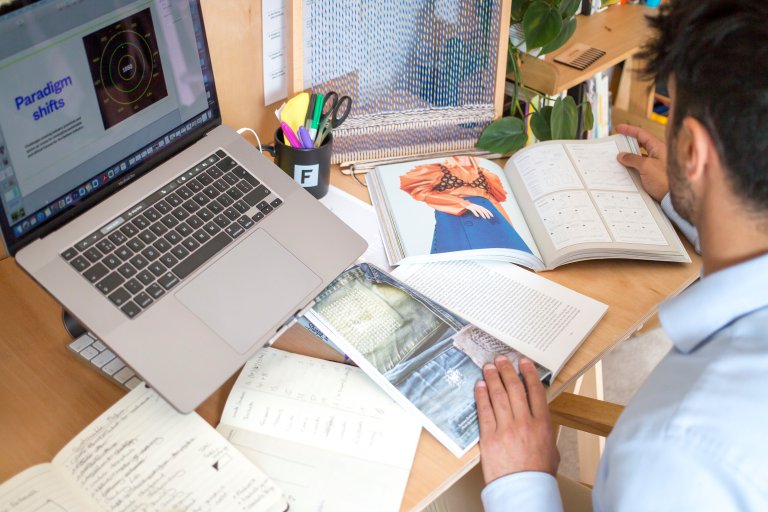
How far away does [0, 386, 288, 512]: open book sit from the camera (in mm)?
703

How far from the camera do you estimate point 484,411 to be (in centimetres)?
83

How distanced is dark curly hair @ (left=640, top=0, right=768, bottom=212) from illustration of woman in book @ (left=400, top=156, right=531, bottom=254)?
0.36 m

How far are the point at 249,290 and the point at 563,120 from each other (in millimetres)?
765

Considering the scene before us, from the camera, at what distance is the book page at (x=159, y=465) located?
2.33 feet

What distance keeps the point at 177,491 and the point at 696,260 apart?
839mm

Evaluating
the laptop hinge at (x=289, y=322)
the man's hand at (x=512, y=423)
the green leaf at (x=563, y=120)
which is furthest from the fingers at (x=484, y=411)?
the green leaf at (x=563, y=120)

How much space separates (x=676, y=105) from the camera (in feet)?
2.56

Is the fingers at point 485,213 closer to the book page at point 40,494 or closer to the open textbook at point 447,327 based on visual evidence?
the open textbook at point 447,327

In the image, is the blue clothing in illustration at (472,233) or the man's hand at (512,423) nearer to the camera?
the man's hand at (512,423)

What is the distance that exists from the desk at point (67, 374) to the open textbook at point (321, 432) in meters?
0.02

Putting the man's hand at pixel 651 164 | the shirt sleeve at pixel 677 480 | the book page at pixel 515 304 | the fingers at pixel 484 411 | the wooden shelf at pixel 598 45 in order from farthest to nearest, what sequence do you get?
1. the wooden shelf at pixel 598 45
2. the man's hand at pixel 651 164
3. the book page at pixel 515 304
4. the fingers at pixel 484 411
5. the shirt sleeve at pixel 677 480

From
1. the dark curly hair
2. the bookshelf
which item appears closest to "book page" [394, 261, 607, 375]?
the dark curly hair

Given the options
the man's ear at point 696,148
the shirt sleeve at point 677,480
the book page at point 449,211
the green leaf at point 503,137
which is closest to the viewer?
the shirt sleeve at point 677,480

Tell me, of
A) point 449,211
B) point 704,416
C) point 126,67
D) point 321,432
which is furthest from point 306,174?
point 704,416
